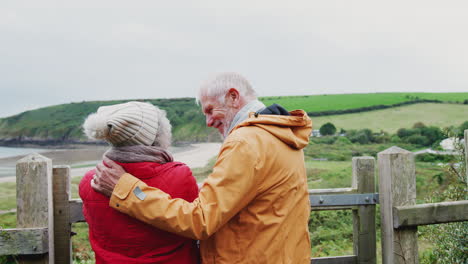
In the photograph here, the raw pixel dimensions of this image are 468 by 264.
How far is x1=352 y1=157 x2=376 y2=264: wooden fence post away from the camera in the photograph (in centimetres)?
324

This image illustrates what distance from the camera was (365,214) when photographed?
10.6 feet

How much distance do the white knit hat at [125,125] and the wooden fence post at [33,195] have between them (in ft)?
2.97

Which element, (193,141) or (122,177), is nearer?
(122,177)

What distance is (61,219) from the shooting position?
2859 mm

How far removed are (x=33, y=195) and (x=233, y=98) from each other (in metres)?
1.67

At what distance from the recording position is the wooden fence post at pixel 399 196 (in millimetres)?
2973

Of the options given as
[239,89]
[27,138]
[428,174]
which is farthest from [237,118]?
[27,138]

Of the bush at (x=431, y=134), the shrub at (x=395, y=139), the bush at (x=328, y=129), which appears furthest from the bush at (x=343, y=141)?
the bush at (x=431, y=134)

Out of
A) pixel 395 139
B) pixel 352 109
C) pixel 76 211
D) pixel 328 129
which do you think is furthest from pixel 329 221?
pixel 352 109

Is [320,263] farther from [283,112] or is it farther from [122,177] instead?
[122,177]

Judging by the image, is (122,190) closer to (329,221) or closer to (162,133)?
(162,133)

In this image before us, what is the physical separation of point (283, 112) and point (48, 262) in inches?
80.6

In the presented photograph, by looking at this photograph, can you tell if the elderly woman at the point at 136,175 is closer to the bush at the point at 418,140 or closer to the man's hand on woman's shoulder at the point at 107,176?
the man's hand on woman's shoulder at the point at 107,176

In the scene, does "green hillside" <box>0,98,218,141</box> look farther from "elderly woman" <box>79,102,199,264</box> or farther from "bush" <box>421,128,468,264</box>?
"elderly woman" <box>79,102,199,264</box>
